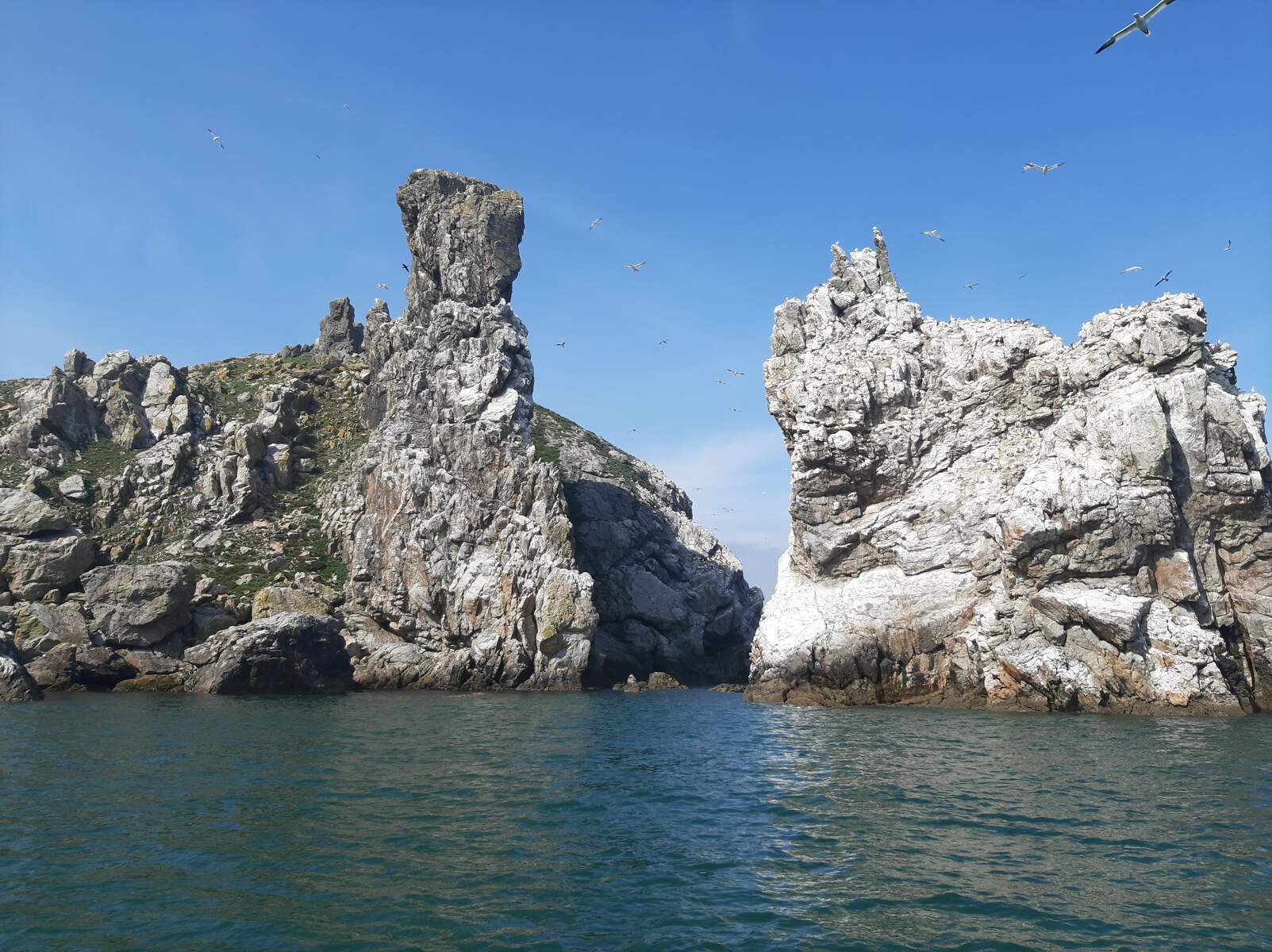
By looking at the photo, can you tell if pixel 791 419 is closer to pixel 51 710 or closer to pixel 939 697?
pixel 939 697

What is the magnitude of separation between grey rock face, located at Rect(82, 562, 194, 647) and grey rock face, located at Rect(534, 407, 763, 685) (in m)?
33.9

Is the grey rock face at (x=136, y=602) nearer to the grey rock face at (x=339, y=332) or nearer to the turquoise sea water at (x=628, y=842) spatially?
the turquoise sea water at (x=628, y=842)

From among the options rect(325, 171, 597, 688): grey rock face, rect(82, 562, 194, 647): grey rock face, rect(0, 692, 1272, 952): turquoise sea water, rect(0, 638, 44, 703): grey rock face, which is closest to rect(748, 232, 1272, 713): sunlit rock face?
rect(0, 692, 1272, 952): turquoise sea water

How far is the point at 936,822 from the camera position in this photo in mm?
20734

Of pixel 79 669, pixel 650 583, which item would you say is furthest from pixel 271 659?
pixel 650 583

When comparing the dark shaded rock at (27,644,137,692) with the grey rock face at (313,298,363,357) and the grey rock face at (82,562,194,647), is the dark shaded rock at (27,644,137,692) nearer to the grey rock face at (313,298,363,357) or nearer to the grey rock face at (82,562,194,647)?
the grey rock face at (82,562,194,647)

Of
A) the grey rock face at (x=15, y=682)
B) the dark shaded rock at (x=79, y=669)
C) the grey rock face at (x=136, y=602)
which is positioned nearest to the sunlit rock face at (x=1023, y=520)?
the grey rock face at (x=136, y=602)

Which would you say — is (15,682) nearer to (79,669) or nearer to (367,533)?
(79,669)

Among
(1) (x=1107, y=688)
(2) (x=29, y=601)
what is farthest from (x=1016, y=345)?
(2) (x=29, y=601)

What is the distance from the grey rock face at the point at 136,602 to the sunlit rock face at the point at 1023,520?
43.1 m

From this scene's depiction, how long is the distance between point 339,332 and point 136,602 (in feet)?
224

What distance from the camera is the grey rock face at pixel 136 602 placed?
5809cm

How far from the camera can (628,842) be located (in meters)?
19.5

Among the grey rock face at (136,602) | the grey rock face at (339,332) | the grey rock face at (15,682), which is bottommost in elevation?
the grey rock face at (15,682)
